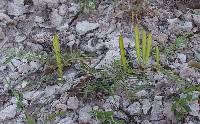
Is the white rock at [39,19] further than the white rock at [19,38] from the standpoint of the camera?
Yes

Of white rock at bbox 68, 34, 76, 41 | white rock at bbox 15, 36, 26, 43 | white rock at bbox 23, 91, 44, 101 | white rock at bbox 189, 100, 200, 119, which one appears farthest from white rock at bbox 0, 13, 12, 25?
white rock at bbox 189, 100, 200, 119

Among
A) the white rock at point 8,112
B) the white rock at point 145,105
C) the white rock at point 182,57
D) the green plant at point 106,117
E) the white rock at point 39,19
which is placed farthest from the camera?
the white rock at point 39,19

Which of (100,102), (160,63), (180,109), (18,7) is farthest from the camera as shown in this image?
(18,7)

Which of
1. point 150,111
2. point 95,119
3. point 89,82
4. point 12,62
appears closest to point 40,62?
point 12,62

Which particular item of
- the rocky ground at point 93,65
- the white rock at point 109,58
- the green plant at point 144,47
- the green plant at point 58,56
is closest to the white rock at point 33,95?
the rocky ground at point 93,65

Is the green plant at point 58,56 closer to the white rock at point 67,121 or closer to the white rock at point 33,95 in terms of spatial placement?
the white rock at point 33,95

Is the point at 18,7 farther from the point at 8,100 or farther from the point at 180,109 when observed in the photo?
the point at 180,109

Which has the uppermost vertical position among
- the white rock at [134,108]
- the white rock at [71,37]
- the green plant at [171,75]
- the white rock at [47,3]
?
the white rock at [47,3]

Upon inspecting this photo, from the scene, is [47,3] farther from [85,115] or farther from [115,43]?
[85,115]
